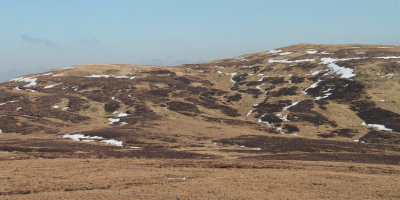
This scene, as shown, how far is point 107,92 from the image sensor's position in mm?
122812

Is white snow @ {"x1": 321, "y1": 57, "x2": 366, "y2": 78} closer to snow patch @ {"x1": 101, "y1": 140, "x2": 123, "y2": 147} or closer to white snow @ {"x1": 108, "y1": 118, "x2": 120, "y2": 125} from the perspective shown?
white snow @ {"x1": 108, "y1": 118, "x2": 120, "y2": 125}

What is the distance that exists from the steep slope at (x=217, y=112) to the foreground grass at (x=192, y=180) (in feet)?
33.2

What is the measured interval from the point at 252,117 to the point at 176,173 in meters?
67.2

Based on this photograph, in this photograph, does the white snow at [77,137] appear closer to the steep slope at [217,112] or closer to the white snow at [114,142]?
the steep slope at [217,112]

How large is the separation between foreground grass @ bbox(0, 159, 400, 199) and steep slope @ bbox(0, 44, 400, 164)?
1012 centimetres

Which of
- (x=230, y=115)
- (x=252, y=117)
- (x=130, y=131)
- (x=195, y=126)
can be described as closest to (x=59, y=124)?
(x=130, y=131)

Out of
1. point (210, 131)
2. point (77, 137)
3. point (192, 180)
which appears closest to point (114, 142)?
point (77, 137)

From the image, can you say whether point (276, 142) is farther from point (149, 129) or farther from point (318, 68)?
point (318, 68)

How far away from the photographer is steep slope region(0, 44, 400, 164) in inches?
2442

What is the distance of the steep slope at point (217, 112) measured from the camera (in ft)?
204

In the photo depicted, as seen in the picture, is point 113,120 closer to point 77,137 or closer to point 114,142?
point 77,137

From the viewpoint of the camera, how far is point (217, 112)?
349ft

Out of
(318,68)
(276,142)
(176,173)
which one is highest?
(318,68)

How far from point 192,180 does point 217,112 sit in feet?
236
